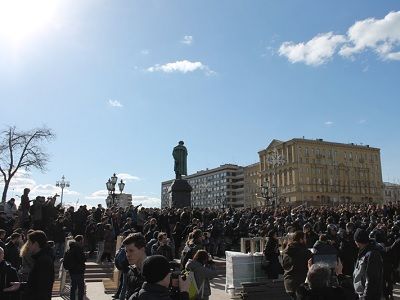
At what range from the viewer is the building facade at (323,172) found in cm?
10469

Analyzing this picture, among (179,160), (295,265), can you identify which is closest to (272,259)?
(295,265)

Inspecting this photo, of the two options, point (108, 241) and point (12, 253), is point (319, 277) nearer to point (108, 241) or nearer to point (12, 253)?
point (12, 253)

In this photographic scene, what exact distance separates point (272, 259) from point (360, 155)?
370 feet

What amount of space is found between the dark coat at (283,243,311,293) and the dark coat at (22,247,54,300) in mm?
3997

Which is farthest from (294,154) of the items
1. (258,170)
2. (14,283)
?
(14,283)

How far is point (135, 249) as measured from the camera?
14.5 feet

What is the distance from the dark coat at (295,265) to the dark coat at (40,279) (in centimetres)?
400

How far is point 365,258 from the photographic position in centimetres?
565

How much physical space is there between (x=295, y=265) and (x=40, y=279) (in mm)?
4212

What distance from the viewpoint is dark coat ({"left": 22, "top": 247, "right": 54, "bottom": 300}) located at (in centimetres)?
511

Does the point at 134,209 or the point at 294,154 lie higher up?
the point at 294,154

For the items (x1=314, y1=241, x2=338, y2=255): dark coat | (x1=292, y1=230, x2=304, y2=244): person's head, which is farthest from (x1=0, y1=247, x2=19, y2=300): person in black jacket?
(x1=314, y1=241, x2=338, y2=255): dark coat

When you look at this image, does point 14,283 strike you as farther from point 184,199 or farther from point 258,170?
point 258,170

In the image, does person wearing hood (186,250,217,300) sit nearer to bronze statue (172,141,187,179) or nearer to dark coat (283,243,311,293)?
dark coat (283,243,311,293)
